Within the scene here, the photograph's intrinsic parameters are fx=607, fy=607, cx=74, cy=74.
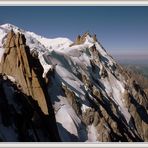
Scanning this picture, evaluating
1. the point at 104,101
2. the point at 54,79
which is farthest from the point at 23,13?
the point at 104,101

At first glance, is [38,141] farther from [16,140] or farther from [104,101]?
[104,101]

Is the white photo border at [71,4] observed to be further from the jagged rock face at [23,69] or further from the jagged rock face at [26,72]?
the jagged rock face at [23,69]

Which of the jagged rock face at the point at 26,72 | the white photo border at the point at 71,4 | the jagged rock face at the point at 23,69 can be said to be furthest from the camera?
the jagged rock face at the point at 23,69

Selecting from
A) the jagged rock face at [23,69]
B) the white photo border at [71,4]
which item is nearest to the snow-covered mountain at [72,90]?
the jagged rock face at [23,69]

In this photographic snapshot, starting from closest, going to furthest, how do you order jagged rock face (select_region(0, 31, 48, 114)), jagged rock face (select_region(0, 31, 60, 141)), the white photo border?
the white photo border → jagged rock face (select_region(0, 31, 60, 141)) → jagged rock face (select_region(0, 31, 48, 114))

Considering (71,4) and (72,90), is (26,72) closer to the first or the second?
(71,4)

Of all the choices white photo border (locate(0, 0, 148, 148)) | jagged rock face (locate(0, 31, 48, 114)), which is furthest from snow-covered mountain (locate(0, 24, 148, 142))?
white photo border (locate(0, 0, 148, 148))

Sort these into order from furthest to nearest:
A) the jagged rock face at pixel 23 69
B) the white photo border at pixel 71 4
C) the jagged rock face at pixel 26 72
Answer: the jagged rock face at pixel 23 69 < the jagged rock face at pixel 26 72 < the white photo border at pixel 71 4

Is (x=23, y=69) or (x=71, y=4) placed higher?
(x=71, y=4)

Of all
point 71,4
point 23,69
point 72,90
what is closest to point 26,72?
point 23,69

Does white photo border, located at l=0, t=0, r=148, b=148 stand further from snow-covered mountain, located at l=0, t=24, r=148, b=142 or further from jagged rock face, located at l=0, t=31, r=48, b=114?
jagged rock face, located at l=0, t=31, r=48, b=114
